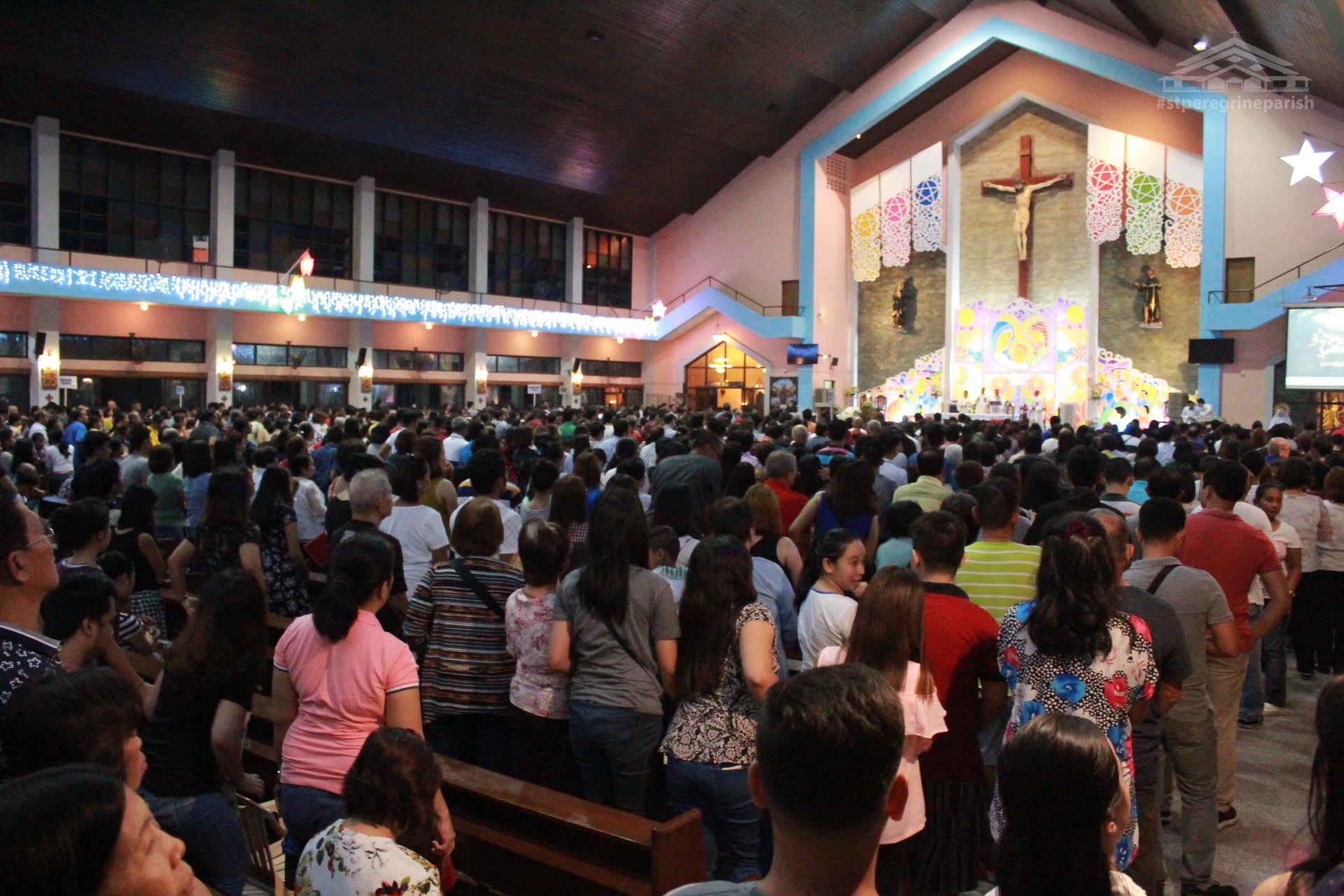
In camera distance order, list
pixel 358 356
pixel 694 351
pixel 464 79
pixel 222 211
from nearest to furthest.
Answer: pixel 464 79 → pixel 222 211 → pixel 358 356 → pixel 694 351

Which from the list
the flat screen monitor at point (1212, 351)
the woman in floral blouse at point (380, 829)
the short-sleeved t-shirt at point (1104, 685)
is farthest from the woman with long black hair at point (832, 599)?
the flat screen monitor at point (1212, 351)

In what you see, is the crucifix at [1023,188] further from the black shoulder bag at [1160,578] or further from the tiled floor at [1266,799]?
the black shoulder bag at [1160,578]

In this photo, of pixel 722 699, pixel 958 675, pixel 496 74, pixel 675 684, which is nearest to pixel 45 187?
pixel 496 74

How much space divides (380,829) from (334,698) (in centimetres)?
57

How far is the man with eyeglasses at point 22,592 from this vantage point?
2.12m

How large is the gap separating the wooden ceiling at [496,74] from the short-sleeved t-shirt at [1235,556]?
38.3ft

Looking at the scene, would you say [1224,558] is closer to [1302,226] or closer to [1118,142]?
[1302,226]

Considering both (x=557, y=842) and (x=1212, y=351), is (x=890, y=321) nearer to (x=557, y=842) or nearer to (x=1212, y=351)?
(x=1212, y=351)

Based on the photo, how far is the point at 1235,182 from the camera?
60.3 feet

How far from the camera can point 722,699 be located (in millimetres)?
2842

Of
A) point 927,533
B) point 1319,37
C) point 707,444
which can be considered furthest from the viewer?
point 1319,37

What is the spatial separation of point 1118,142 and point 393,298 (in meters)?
16.8

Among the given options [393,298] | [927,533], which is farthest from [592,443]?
[393,298]

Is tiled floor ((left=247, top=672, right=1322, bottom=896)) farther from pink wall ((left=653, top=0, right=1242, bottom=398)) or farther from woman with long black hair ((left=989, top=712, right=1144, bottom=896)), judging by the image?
pink wall ((left=653, top=0, right=1242, bottom=398))
